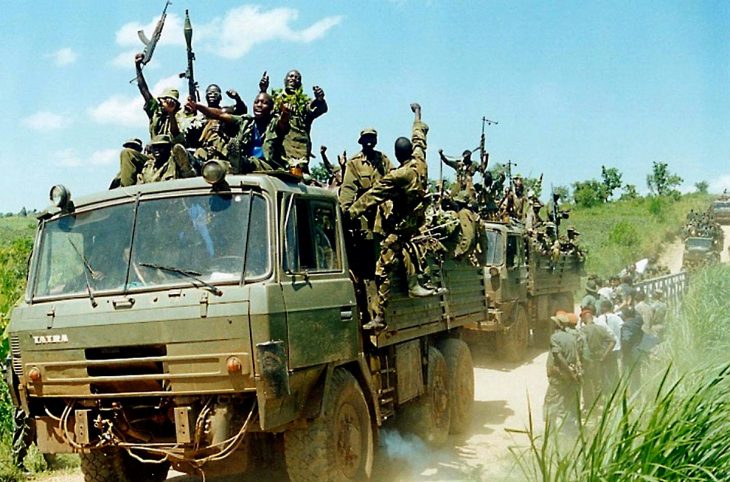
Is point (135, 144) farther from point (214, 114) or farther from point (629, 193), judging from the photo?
point (629, 193)

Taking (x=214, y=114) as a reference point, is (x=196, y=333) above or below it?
below

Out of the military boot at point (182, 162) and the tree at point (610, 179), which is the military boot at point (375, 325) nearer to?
the military boot at point (182, 162)

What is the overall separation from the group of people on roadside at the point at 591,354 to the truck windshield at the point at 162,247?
318 centimetres

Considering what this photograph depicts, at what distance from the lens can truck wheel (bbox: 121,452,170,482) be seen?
251 inches

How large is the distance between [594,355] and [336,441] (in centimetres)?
416

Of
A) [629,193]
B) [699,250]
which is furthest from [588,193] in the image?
[699,250]

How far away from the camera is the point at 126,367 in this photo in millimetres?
5320

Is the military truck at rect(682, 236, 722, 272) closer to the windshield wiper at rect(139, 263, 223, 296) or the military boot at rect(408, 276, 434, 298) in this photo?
the military boot at rect(408, 276, 434, 298)

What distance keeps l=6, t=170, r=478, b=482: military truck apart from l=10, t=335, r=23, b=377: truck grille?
12 millimetres

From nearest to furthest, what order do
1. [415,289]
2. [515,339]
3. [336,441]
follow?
[336,441]
[415,289]
[515,339]

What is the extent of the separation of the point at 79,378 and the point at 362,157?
10.6 ft

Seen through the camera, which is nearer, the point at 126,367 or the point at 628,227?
the point at 126,367

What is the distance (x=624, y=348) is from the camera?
10.1 metres

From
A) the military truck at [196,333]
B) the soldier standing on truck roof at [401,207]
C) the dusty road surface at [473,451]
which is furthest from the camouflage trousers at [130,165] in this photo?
the dusty road surface at [473,451]
